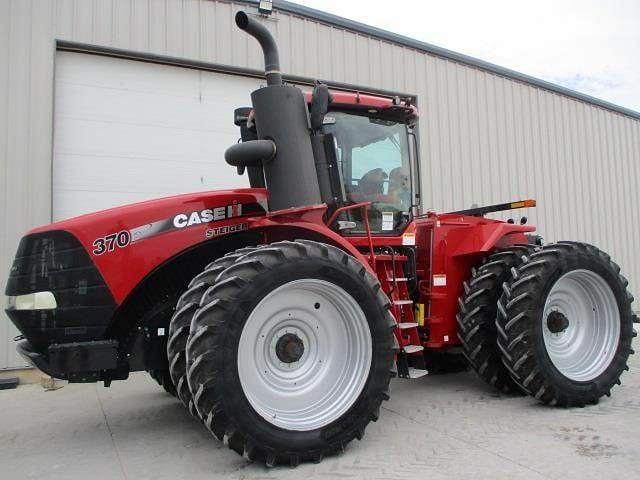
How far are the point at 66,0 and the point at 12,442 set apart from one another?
561 cm

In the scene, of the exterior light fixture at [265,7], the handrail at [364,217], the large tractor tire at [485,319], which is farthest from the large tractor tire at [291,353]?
the exterior light fixture at [265,7]

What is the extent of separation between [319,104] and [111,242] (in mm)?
1825

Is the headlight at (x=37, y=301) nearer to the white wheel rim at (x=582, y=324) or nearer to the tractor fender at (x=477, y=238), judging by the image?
the tractor fender at (x=477, y=238)

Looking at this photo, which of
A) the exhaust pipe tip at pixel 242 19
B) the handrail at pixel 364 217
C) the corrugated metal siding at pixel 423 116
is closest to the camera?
the exhaust pipe tip at pixel 242 19

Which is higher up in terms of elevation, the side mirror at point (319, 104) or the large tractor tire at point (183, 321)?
the side mirror at point (319, 104)

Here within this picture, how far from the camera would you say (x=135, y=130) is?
750cm

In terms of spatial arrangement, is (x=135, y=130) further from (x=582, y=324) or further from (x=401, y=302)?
(x=582, y=324)

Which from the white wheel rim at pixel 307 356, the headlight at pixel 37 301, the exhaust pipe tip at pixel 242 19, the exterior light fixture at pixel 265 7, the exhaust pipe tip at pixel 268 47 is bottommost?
the white wheel rim at pixel 307 356

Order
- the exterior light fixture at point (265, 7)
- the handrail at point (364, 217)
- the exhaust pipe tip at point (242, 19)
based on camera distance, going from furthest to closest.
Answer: the exterior light fixture at point (265, 7)
the handrail at point (364, 217)
the exhaust pipe tip at point (242, 19)

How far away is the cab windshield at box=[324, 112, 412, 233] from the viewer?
14.9 ft

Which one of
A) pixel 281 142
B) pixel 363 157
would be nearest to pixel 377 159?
pixel 363 157

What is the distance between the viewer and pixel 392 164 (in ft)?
16.0

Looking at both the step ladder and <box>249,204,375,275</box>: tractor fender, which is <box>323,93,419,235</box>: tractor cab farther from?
<box>249,204,375,275</box>: tractor fender

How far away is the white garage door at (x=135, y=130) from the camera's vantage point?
279 inches
